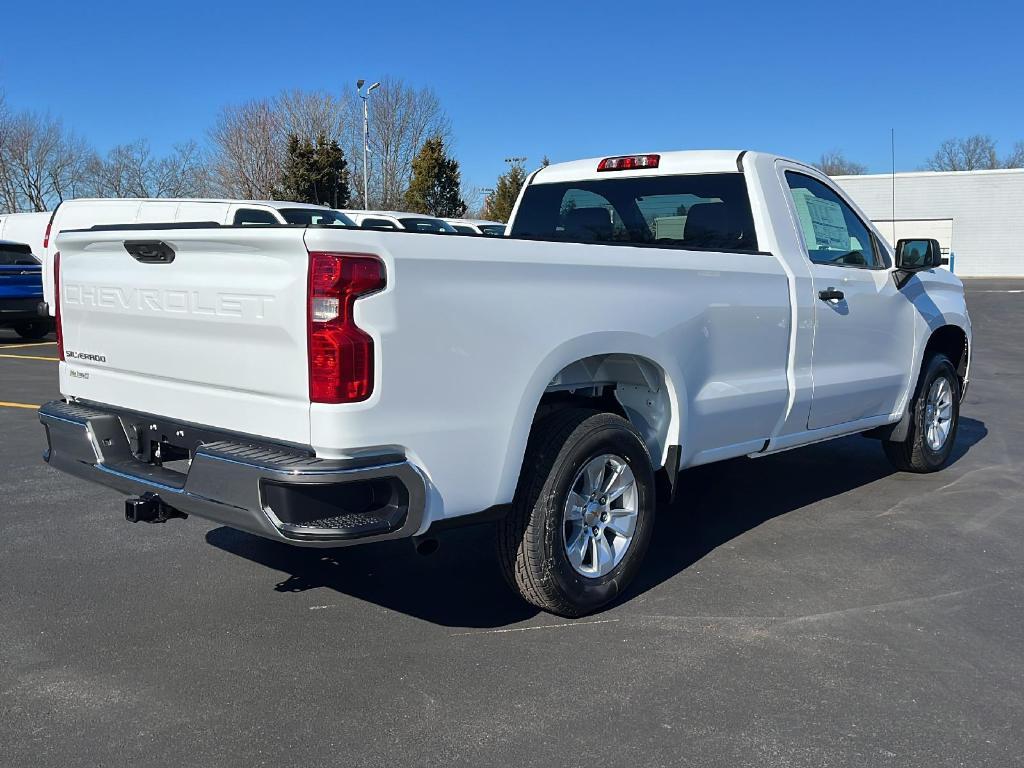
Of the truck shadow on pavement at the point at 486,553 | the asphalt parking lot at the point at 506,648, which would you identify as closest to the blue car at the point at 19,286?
the asphalt parking lot at the point at 506,648

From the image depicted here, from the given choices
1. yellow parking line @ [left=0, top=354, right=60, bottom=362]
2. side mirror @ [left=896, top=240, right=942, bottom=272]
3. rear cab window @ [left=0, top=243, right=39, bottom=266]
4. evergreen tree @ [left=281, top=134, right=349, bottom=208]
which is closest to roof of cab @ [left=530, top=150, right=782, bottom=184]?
side mirror @ [left=896, top=240, right=942, bottom=272]

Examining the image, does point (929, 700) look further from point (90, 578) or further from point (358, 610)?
point (90, 578)

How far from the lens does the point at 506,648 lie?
3729 millimetres

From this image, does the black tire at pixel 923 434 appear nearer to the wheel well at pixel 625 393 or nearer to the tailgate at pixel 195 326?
the wheel well at pixel 625 393

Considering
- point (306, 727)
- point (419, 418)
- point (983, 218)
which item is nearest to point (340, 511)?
point (419, 418)

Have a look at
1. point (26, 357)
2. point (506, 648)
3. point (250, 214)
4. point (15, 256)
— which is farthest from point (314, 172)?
point (506, 648)

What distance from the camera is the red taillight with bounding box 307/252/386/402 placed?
3.04m

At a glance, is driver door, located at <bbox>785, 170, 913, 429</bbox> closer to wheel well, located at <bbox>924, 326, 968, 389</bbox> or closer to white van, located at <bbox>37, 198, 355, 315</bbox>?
wheel well, located at <bbox>924, 326, 968, 389</bbox>

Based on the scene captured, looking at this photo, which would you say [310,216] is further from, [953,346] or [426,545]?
[426,545]

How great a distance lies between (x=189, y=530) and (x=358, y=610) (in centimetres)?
160

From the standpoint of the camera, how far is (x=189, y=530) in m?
5.26

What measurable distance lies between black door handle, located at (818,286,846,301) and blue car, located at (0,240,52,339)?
1352 cm

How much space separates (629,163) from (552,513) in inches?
104

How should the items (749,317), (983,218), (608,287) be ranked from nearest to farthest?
(608,287), (749,317), (983,218)
